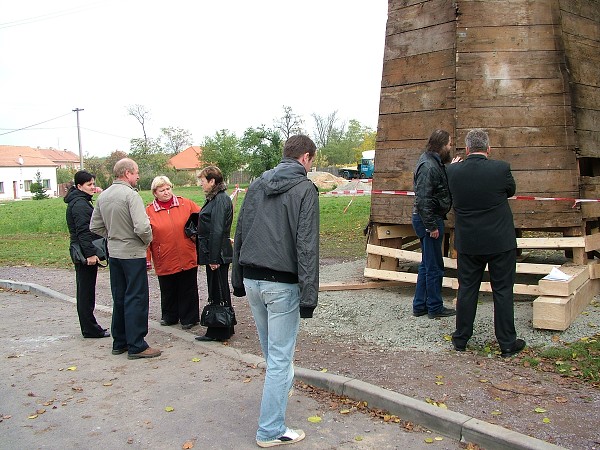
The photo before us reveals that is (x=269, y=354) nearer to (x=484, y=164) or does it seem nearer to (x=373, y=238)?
(x=484, y=164)

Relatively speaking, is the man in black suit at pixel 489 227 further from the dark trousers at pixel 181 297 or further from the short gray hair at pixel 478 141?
the dark trousers at pixel 181 297

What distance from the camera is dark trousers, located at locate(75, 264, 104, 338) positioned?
7316mm

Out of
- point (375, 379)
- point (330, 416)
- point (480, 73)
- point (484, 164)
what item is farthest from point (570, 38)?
point (330, 416)

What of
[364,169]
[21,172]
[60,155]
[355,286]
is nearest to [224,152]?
[364,169]

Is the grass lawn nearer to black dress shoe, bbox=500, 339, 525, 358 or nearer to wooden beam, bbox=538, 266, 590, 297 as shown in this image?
wooden beam, bbox=538, 266, 590, 297

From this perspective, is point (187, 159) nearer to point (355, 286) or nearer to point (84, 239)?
point (355, 286)

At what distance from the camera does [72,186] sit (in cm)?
743

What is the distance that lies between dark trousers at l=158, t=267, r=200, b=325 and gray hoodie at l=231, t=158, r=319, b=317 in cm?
350

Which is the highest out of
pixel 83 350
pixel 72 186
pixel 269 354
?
pixel 72 186

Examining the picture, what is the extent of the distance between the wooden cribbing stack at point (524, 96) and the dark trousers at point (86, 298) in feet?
12.6

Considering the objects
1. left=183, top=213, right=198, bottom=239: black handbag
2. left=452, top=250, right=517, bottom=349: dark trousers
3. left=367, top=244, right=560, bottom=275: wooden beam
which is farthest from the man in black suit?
left=183, top=213, right=198, bottom=239: black handbag

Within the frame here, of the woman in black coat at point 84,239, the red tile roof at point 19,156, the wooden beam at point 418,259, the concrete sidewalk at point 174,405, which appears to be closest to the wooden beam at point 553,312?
the wooden beam at point 418,259

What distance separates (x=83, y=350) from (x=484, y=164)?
4646 mm

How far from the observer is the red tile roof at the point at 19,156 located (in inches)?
3839
